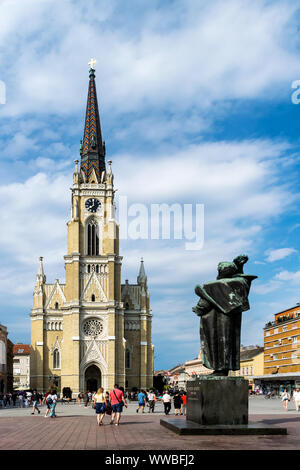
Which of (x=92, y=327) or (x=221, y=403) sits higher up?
(x=221, y=403)

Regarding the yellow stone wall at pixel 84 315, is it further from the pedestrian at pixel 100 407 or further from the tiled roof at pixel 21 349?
the pedestrian at pixel 100 407

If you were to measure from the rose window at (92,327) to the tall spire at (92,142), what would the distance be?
74.1 ft

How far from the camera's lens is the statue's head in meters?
15.9

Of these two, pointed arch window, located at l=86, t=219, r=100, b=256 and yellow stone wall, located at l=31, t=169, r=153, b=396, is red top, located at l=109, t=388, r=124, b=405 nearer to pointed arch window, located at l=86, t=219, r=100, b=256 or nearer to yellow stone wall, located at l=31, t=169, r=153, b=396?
yellow stone wall, located at l=31, t=169, r=153, b=396

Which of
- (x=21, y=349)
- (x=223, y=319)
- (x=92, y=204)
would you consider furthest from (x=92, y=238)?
(x=223, y=319)

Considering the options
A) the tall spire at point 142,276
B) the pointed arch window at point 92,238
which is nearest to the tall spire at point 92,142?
the pointed arch window at point 92,238

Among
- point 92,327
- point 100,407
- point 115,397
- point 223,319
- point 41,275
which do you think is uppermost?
point 41,275

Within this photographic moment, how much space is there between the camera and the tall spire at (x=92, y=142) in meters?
90.4

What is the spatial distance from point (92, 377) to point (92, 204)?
2504 centimetres

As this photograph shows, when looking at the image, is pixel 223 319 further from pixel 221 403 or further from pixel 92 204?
pixel 92 204

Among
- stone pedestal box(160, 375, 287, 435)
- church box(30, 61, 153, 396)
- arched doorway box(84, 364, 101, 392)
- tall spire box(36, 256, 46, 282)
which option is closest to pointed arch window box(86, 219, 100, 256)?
church box(30, 61, 153, 396)

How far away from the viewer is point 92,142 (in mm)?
91562
